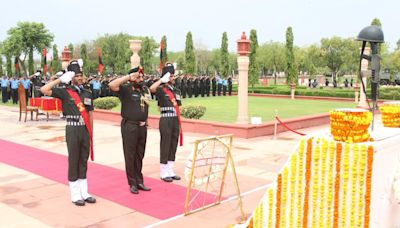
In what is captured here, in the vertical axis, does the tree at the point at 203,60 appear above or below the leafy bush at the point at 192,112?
above

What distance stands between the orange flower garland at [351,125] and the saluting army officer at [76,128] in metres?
3.45

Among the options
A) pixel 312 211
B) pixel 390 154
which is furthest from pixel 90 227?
pixel 390 154

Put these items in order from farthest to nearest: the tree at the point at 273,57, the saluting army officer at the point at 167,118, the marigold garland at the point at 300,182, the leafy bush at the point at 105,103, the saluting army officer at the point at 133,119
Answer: the tree at the point at 273,57
the leafy bush at the point at 105,103
the saluting army officer at the point at 167,118
the saluting army officer at the point at 133,119
the marigold garland at the point at 300,182

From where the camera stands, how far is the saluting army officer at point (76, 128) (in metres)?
5.63

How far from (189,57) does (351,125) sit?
33.9m

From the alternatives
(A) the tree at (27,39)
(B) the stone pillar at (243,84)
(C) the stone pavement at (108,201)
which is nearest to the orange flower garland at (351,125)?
(C) the stone pavement at (108,201)

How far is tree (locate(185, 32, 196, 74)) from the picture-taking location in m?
36.4

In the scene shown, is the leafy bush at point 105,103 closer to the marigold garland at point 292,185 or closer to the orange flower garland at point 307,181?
the marigold garland at point 292,185

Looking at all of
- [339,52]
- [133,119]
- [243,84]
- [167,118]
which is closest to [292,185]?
[133,119]

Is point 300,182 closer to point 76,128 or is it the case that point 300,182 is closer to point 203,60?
point 76,128

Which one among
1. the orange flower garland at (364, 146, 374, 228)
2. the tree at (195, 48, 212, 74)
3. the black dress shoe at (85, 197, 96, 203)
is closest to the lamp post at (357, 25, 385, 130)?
the orange flower garland at (364, 146, 374, 228)

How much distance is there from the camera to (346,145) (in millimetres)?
3465

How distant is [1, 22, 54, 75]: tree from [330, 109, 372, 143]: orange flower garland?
48.9 metres

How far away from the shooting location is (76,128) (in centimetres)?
566
